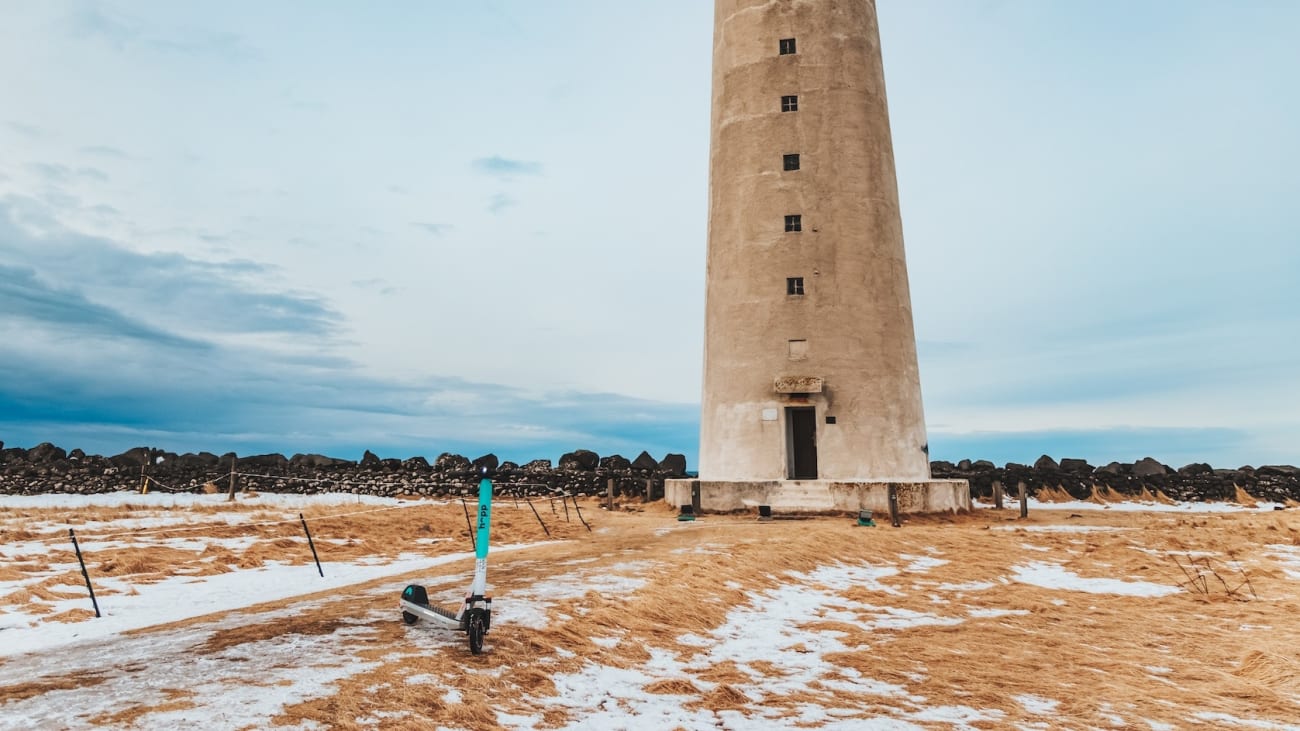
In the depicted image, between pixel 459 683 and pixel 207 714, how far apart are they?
1.59 meters

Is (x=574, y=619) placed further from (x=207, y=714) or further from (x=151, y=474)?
(x=151, y=474)

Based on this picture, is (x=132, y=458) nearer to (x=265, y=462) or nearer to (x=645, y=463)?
(x=265, y=462)

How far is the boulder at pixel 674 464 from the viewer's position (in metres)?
35.3

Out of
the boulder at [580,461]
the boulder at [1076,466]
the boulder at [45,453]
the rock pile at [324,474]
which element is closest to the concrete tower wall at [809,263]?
→ the rock pile at [324,474]

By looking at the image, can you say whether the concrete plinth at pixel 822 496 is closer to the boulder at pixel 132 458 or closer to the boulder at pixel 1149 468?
the boulder at pixel 1149 468

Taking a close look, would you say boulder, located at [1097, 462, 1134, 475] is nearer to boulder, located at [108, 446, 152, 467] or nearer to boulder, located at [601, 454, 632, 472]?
boulder, located at [601, 454, 632, 472]

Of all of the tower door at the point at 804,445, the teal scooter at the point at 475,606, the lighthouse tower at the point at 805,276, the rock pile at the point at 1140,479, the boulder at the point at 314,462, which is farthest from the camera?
the boulder at the point at 314,462

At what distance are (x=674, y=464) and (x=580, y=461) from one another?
406 cm

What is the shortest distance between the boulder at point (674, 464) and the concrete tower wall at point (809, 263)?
9.45 m

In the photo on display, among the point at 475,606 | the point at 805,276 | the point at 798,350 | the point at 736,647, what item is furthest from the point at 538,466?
the point at 475,606

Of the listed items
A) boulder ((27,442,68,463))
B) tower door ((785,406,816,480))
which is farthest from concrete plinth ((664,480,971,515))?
boulder ((27,442,68,463))

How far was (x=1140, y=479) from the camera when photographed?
114ft

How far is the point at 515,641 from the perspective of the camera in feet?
23.6

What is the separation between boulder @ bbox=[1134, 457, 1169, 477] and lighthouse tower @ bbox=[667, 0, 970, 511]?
1665 cm
